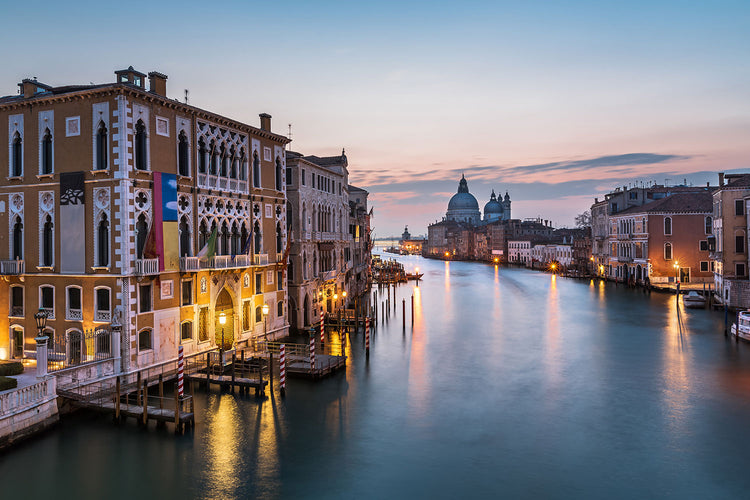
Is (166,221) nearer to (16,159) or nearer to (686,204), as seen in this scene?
(16,159)

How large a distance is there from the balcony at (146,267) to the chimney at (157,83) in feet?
22.0

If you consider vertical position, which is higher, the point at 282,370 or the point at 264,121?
the point at 264,121

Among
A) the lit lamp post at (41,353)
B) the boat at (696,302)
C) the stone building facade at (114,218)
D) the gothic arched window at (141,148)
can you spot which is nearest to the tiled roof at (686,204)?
the boat at (696,302)

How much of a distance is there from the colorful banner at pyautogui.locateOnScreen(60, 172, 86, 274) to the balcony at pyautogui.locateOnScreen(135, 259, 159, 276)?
2.13 m

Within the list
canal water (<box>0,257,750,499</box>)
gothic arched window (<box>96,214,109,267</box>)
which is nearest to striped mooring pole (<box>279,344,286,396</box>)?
canal water (<box>0,257,750,499</box>)

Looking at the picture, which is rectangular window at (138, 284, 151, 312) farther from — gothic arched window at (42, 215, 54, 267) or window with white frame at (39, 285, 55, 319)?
gothic arched window at (42, 215, 54, 267)

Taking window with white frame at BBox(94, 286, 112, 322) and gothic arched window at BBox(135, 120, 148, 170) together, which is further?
gothic arched window at BBox(135, 120, 148, 170)

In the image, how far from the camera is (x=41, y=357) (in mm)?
16688

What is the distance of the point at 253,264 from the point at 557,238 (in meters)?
108

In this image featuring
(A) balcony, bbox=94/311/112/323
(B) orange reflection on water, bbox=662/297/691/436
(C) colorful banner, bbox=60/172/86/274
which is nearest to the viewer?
(B) orange reflection on water, bbox=662/297/691/436

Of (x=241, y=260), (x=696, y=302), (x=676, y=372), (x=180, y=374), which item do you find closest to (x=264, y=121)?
(x=241, y=260)

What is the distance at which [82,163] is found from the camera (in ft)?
66.4

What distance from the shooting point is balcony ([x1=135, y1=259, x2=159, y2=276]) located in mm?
19828

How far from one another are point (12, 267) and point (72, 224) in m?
3.30
